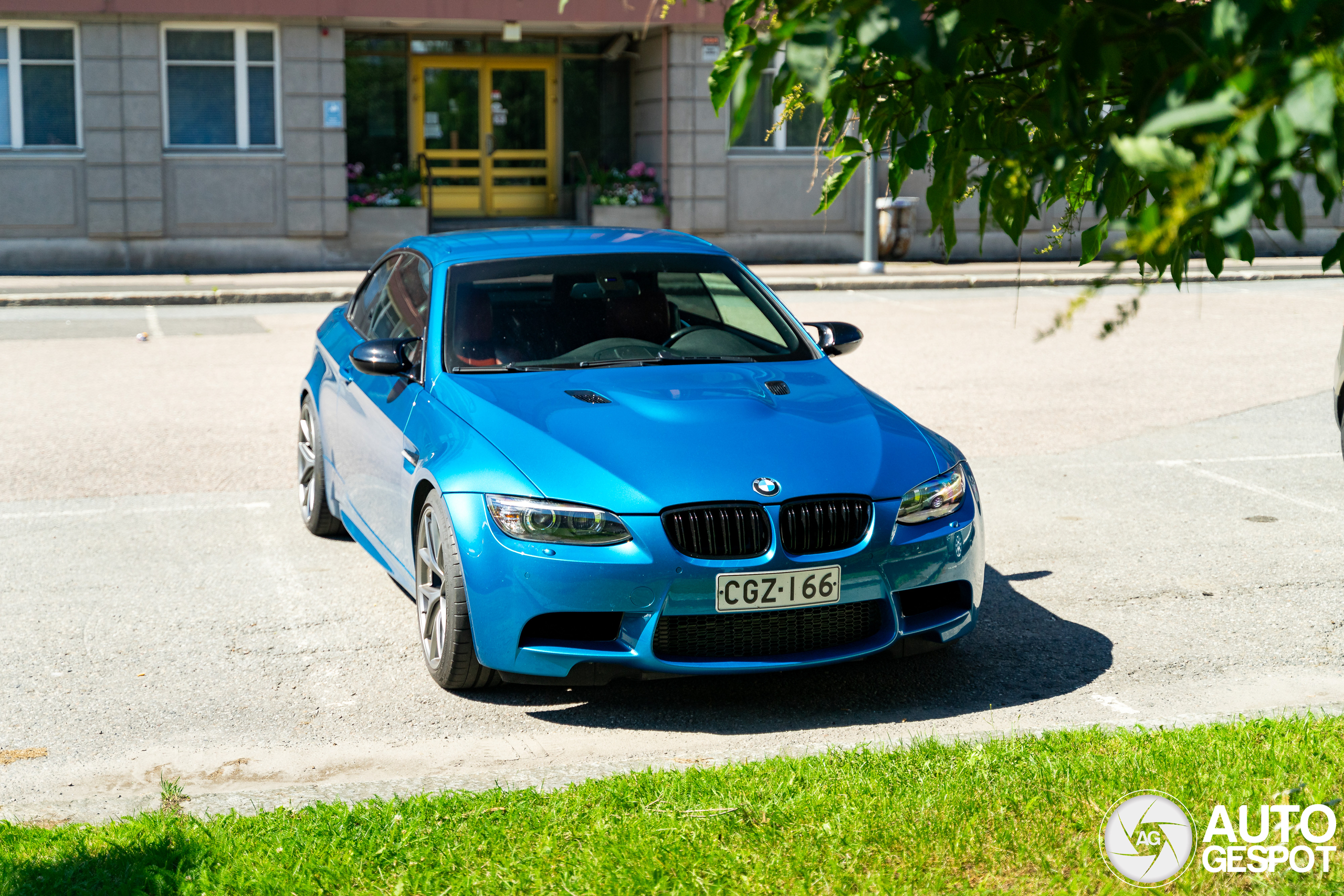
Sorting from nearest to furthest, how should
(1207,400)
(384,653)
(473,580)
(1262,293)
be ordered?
(473,580) → (384,653) → (1207,400) → (1262,293)

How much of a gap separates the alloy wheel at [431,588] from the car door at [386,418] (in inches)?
7.3

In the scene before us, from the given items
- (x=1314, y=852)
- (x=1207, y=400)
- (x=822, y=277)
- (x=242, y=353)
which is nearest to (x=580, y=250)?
(x=1314, y=852)

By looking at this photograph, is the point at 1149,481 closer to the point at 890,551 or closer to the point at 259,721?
the point at 890,551

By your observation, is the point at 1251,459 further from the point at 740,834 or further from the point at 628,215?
the point at 628,215

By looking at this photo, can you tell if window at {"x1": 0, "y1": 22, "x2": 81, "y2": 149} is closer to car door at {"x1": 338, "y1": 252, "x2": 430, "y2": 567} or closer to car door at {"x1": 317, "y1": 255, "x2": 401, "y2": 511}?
car door at {"x1": 317, "y1": 255, "x2": 401, "y2": 511}

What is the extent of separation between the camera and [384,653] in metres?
5.67

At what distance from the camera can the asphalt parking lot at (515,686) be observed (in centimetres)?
472

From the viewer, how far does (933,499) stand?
507 cm

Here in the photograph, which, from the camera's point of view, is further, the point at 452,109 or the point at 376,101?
the point at 452,109

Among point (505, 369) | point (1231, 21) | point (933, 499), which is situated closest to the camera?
point (1231, 21)

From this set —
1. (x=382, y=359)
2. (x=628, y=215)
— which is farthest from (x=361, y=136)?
(x=382, y=359)

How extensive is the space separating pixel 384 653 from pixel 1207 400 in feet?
25.7

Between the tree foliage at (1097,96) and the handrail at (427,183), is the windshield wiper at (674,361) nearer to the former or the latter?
the tree foliage at (1097,96)

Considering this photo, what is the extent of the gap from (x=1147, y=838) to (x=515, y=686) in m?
2.36
